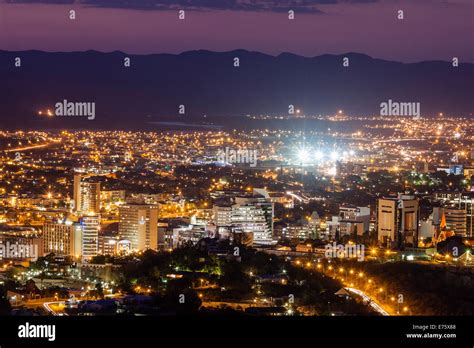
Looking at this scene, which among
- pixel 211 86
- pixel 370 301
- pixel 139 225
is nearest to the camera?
pixel 370 301

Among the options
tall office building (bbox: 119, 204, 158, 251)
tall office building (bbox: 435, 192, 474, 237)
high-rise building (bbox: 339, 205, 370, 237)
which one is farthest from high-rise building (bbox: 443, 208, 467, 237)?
tall office building (bbox: 119, 204, 158, 251)

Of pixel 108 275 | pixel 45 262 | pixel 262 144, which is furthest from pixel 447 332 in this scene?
pixel 262 144

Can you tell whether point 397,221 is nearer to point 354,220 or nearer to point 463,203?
point 354,220

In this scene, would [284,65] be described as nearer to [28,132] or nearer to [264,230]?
[28,132]

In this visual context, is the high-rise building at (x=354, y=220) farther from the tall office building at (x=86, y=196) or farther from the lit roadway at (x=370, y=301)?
the lit roadway at (x=370, y=301)

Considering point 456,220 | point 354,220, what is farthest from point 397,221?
point 456,220

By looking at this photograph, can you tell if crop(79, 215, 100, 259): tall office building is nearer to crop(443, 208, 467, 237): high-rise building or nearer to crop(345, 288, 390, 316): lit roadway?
crop(443, 208, 467, 237): high-rise building
